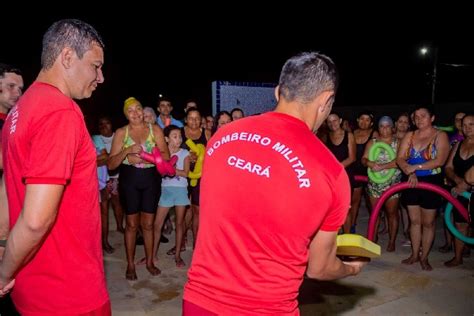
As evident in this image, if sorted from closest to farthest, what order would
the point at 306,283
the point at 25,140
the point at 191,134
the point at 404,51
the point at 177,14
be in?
1. the point at 25,140
2. the point at 306,283
3. the point at 191,134
4. the point at 177,14
5. the point at 404,51

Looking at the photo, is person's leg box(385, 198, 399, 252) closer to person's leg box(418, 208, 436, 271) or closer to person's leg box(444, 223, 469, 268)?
person's leg box(418, 208, 436, 271)

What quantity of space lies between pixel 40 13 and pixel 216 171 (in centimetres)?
1830

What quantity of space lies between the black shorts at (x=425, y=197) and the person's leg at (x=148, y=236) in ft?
11.2

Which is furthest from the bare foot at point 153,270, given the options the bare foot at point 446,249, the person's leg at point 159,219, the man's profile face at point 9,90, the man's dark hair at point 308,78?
the bare foot at point 446,249

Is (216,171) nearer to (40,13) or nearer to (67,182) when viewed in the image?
(67,182)

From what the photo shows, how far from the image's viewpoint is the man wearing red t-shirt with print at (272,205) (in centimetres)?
157

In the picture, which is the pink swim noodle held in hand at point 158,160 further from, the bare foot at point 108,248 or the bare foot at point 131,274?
the bare foot at point 108,248

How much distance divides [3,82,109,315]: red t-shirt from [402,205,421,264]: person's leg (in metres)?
4.68

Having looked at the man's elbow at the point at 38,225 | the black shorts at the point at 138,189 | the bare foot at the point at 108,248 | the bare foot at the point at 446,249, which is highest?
the man's elbow at the point at 38,225

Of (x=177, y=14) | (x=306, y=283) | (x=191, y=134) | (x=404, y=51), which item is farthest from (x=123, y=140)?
(x=404, y=51)

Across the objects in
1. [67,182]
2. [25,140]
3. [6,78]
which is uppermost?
[6,78]

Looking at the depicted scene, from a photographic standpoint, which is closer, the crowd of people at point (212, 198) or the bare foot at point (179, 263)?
the crowd of people at point (212, 198)

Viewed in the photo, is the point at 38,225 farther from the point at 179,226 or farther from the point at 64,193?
the point at 179,226

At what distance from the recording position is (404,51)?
26141 millimetres
